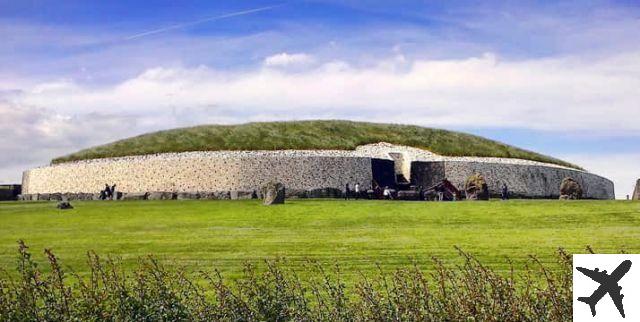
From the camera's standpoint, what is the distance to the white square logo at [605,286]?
837cm

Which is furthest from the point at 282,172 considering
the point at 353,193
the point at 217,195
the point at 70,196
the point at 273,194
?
the point at 273,194

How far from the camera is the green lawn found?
21.7 m

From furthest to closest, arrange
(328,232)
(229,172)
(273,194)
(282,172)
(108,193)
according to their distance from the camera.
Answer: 1. (229,172)
2. (282,172)
3. (108,193)
4. (273,194)
5. (328,232)

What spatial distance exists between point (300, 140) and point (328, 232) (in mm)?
40989

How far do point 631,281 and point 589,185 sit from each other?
70.1 meters

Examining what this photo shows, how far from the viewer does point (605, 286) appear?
332 inches

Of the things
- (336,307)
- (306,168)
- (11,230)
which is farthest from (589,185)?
(336,307)

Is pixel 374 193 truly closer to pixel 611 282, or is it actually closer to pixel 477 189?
pixel 477 189

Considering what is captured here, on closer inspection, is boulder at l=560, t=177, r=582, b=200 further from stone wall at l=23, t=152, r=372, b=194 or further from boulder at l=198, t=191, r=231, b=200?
boulder at l=198, t=191, r=231, b=200

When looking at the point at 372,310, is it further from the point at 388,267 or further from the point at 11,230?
the point at 11,230

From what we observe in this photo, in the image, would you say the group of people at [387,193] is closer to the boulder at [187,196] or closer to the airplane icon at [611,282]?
the boulder at [187,196]

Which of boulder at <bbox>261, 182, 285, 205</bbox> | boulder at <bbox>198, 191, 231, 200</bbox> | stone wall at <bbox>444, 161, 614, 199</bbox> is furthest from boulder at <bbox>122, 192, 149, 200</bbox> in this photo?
stone wall at <bbox>444, 161, 614, 199</bbox>

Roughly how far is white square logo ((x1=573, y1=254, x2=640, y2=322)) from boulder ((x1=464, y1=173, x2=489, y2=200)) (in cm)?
3966

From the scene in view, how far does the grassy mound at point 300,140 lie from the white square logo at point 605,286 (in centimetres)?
5697
